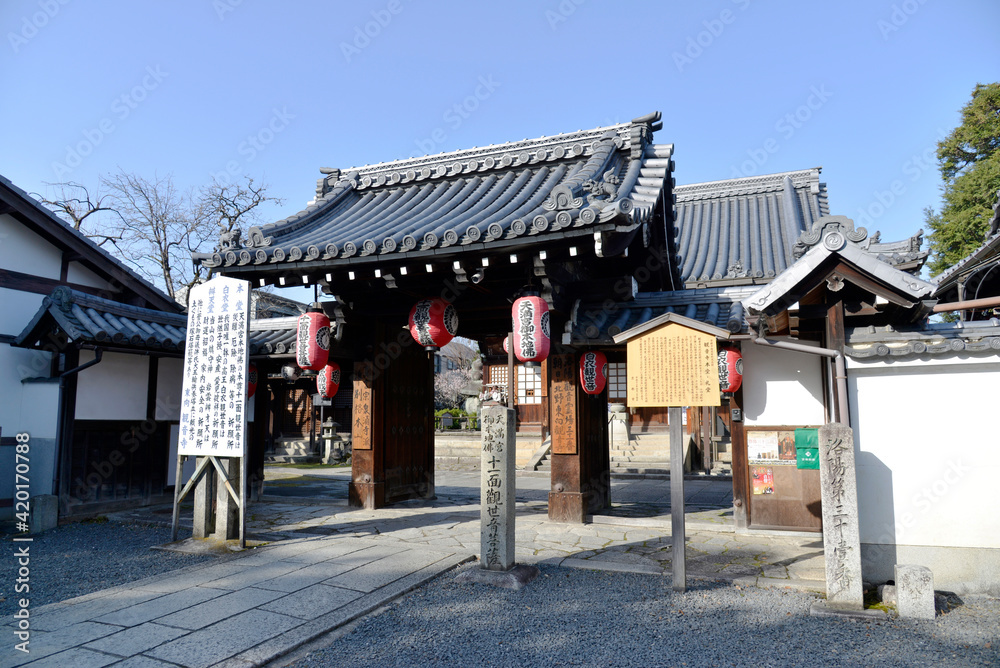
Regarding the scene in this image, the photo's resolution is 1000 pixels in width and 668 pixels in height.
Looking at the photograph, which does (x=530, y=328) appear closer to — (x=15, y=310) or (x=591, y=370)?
(x=591, y=370)

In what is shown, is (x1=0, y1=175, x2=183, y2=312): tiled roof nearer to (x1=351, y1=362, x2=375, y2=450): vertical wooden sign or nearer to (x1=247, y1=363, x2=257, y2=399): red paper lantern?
(x1=247, y1=363, x2=257, y2=399): red paper lantern

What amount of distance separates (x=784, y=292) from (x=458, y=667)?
4835mm

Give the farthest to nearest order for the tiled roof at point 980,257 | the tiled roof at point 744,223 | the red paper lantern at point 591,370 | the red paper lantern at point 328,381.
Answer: the tiled roof at point 744,223, the red paper lantern at point 328,381, the tiled roof at point 980,257, the red paper lantern at point 591,370

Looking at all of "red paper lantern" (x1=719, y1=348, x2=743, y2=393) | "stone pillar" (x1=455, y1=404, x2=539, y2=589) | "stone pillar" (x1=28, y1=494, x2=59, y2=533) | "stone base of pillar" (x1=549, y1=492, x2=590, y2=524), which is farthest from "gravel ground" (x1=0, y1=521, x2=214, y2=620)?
"red paper lantern" (x1=719, y1=348, x2=743, y2=393)

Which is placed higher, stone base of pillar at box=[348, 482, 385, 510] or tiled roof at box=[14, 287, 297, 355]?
tiled roof at box=[14, 287, 297, 355]

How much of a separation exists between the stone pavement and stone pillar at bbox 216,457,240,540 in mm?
588

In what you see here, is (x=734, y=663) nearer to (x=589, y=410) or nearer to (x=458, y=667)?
(x=458, y=667)

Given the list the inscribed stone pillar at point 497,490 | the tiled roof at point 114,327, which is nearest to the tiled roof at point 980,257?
the inscribed stone pillar at point 497,490

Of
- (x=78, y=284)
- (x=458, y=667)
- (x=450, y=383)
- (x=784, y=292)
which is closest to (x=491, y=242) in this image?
(x=784, y=292)

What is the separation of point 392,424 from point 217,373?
4270 mm

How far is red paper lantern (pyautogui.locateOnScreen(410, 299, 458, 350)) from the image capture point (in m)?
9.70

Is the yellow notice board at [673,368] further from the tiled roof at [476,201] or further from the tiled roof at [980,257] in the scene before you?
the tiled roof at [980,257]

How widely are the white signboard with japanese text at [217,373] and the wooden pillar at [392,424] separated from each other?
11.4 ft

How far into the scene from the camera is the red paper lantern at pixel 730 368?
8.95 meters
